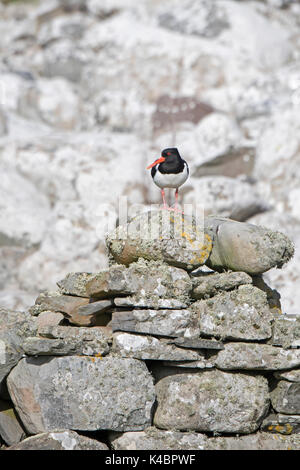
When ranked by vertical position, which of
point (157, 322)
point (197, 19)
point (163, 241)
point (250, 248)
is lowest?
point (157, 322)

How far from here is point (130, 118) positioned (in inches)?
884

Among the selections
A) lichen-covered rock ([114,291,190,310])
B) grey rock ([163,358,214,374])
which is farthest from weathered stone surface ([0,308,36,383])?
grey rock ([163,358,214,374])

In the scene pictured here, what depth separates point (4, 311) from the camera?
309 inches

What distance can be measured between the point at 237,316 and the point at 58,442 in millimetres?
2888

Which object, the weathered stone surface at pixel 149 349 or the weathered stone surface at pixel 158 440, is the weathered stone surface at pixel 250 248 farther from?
the weathered stone surface at pixel 158 440

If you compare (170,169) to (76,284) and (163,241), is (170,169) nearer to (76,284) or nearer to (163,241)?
(163,241)

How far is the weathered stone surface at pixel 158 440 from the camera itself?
6.94 meters

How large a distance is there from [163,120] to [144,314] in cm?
1594

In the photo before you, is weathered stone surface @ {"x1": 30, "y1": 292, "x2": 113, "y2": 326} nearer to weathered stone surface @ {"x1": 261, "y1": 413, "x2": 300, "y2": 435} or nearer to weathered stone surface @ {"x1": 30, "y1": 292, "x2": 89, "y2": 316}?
weathered stone surface @ {"x1": 30, "y1": 292, "x2": 89, "y2": 316}

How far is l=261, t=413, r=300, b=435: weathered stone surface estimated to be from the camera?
7316mm

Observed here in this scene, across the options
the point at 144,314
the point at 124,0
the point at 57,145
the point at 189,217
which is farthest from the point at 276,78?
the point at 144,314

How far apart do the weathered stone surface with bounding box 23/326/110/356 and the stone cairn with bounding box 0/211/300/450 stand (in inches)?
0.6

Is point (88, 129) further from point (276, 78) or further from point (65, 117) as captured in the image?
point (276, 78)

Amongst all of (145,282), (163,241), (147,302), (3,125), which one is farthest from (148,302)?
(3,125)
